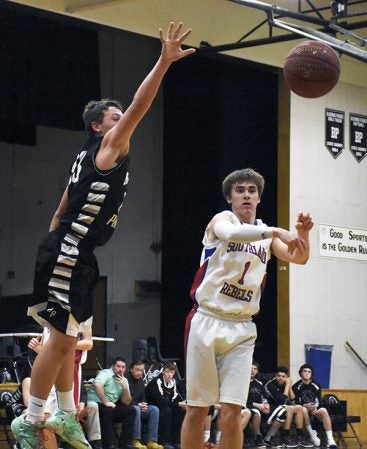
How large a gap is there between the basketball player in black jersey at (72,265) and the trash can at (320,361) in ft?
39.7

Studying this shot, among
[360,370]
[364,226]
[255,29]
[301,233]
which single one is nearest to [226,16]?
[255,29]

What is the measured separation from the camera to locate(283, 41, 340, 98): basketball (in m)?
8.28

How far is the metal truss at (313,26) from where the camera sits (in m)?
13.9

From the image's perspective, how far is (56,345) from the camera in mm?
5277

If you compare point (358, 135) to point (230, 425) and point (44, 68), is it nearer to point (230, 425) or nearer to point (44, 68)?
point (44, 68)

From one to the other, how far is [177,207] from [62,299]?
12.8m

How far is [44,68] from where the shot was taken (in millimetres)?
15062

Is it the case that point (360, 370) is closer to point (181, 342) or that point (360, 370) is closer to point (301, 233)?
point (181, 342)

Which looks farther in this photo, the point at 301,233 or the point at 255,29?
the point at 255,29

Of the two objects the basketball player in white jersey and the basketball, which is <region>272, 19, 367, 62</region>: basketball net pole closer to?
the basketball

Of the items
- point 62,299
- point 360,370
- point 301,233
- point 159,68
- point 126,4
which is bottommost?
point 360,370

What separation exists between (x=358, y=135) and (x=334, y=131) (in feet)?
2.17

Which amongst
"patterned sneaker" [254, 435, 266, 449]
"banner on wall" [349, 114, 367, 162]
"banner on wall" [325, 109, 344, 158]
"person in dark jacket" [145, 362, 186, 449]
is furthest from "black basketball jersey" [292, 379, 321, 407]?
"banner on wall" [349, 114, 367, 162]

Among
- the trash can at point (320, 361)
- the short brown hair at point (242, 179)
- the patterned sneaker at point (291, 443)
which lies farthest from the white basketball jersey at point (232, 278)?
the trash can at point (320, 361)
